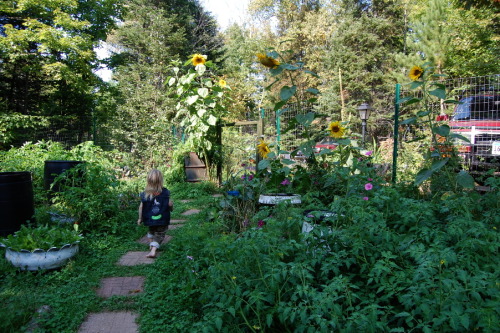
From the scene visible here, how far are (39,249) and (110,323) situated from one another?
98 centimetres

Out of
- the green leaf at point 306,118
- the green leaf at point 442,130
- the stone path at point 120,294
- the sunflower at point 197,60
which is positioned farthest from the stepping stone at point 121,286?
the sunflower at point 197,60

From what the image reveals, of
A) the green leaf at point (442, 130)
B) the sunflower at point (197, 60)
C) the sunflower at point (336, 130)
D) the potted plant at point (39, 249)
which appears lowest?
the potted plant at point (39, 249)

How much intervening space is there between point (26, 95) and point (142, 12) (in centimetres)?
717

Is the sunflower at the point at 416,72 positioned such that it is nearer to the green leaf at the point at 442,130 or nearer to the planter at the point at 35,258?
the green leaf at the point at 442,130

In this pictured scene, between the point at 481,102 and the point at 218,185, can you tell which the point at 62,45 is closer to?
the point at 218,185

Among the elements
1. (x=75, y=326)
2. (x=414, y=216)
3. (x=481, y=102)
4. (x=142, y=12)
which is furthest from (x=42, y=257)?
(x=142, y=12)

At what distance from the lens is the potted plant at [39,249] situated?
2518mm

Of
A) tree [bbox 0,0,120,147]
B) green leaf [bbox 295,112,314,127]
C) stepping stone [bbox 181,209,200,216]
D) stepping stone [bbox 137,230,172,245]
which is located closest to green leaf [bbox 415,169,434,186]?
green leaf [bbox 295,112,314,127]

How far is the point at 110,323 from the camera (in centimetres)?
196

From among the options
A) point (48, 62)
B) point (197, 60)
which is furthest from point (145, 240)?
point (48, 62)

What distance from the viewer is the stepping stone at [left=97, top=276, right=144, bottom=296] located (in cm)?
234

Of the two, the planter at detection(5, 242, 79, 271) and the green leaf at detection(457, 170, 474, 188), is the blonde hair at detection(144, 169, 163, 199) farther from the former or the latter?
the green leaf at detection(457, 170, 474, 188)

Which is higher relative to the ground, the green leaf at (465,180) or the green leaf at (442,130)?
the green leaf at (442,130)

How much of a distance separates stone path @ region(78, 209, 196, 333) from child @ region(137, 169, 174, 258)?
20cm
